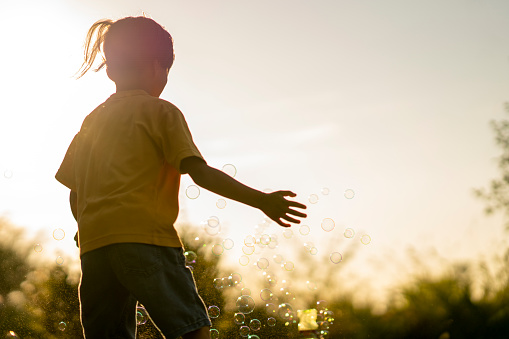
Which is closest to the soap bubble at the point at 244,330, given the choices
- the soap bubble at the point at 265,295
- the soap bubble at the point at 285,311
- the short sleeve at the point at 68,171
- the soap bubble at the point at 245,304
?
the soap bubble at the point at 265,295

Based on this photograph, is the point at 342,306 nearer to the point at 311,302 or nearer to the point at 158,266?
the point at 311,302

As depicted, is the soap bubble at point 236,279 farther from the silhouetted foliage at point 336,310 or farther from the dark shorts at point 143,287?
the dark shorts at point 143,287

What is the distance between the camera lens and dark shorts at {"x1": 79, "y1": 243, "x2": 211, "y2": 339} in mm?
1748

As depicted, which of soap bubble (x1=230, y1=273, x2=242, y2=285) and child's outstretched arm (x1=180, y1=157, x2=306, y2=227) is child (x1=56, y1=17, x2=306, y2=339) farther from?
soap bubble (x1=230, y1=273, x2=242, y2=285)

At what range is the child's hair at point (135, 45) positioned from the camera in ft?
6.86

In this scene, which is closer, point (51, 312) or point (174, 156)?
point (174, 156)

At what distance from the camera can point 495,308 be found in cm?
1023

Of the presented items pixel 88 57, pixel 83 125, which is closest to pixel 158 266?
pixel 83 125

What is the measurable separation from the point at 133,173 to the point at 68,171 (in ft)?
1.70

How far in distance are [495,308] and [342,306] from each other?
281cm

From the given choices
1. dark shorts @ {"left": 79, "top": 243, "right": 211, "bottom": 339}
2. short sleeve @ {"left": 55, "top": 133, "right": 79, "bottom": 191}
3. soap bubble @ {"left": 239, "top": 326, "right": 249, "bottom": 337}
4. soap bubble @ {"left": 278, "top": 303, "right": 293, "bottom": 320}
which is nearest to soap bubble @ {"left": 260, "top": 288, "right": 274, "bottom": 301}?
soap bubble @ {"left": 278, "top": 303, "right": 293, "bottom": 320}

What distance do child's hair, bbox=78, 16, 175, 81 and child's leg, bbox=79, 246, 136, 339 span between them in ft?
2.32

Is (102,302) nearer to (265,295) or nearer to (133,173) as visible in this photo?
(133,173)

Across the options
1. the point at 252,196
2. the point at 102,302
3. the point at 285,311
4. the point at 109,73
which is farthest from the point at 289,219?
the point at 285,311
